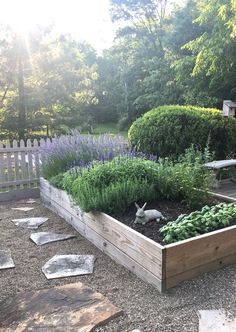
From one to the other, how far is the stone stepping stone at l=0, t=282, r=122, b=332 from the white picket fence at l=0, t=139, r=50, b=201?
325cm

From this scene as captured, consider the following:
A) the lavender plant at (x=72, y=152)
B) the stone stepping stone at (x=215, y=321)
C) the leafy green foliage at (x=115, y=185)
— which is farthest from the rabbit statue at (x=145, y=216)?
the lavender plant at (x=72, y=152)

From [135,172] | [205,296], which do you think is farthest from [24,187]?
[205,296]

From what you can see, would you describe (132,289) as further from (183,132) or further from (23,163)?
(183,132)

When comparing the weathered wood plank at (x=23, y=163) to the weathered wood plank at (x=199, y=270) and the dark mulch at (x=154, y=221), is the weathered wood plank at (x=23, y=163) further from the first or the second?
the weathered wood plank at (x=199, y=270)

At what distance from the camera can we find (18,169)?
5543 millimetres

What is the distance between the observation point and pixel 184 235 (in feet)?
8.58

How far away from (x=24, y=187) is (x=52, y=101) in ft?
24.2

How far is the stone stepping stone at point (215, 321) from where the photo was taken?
196 cm

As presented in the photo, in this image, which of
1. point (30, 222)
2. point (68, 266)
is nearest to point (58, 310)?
point (68, 266)

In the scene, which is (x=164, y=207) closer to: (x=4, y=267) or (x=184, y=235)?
(x=184, y=235)

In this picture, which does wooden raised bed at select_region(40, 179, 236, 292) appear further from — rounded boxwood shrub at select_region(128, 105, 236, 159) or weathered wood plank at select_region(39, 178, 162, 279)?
rounded boxwood shrub at select_region(128, 105, 236, 159)

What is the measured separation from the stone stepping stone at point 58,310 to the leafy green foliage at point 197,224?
0.73 metres

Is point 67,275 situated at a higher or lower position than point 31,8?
lower

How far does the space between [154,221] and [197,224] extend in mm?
464
